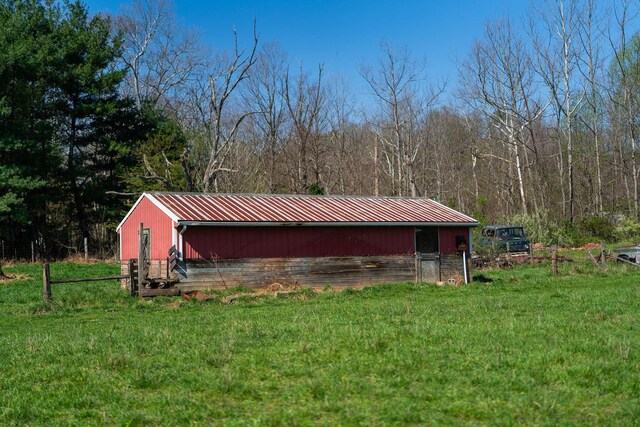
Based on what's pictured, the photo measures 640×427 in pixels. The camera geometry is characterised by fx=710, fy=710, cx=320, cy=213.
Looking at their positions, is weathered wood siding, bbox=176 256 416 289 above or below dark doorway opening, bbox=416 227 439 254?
below

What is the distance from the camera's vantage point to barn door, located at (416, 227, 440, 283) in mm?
26141

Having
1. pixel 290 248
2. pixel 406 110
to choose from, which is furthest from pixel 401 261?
pixel 406 110

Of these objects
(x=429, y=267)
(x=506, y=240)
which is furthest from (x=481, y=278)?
(x=506, y=240)

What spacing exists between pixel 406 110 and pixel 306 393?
47.9 meters

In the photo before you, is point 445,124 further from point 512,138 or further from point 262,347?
point 262,347

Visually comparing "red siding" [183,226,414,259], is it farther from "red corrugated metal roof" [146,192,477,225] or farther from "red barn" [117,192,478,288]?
"red corrugated metal roof" [146,192,477,225]

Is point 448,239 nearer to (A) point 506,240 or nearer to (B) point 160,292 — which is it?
(A) point 506,240

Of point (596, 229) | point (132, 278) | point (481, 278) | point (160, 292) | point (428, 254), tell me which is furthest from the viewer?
point (596, 229)

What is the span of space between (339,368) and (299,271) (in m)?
15.9

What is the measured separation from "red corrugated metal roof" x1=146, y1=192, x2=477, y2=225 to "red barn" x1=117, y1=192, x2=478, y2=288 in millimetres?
37

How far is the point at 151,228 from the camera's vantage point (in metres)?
24.4

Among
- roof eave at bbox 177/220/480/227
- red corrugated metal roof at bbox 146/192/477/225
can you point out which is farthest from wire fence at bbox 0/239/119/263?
roof eave at bbox 177/220/480/227

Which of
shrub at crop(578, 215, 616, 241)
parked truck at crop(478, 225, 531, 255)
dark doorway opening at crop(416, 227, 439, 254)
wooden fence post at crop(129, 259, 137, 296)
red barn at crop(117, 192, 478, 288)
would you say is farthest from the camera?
shrub at crop(578, 215, 616, 241)

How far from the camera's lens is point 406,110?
53562 millimetres
